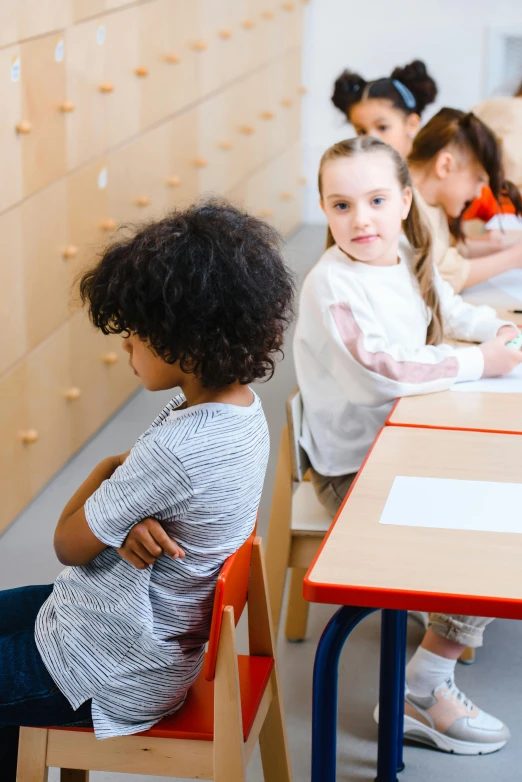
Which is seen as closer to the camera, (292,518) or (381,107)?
(292,518)

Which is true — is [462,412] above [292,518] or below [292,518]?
above

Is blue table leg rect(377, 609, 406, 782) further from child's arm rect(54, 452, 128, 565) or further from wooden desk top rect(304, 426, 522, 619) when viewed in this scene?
child's arm rect(54, 452, 128, 565)

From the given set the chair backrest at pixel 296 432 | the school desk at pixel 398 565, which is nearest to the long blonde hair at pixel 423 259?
the chair backrest at pixel 296 432

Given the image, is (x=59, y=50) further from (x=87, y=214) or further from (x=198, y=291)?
(x=198, y=291)

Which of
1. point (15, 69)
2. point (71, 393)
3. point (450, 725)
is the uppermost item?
point (15, 69)

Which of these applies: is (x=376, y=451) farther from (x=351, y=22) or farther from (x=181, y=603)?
(x=351, y=22)

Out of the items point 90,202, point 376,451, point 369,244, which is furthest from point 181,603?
point 90,202

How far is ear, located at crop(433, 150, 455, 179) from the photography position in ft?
8.25

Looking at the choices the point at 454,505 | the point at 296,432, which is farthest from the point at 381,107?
the point at 454,505

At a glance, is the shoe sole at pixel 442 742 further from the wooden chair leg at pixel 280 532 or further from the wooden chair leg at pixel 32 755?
the wooden chair leg at pixel 32 755

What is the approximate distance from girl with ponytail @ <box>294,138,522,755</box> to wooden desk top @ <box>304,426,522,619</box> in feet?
1.22

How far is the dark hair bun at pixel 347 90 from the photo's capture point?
290 cm

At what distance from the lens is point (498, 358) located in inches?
70.1

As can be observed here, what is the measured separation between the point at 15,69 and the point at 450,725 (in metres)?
1.76
